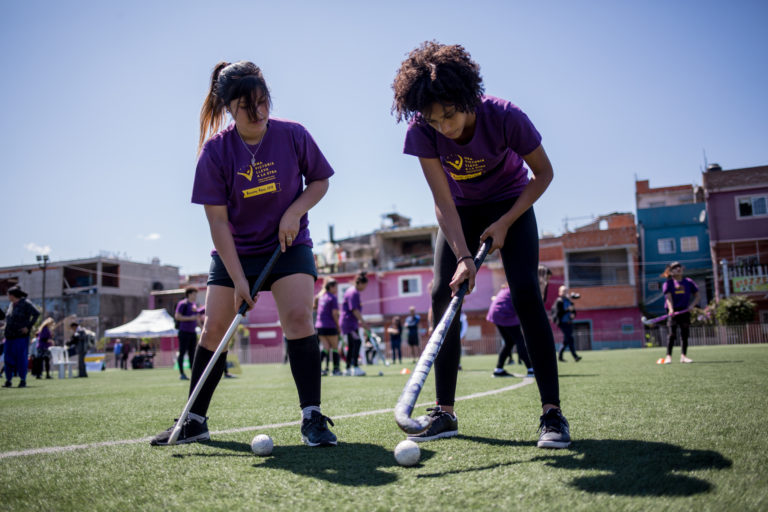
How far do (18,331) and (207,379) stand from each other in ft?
38.4

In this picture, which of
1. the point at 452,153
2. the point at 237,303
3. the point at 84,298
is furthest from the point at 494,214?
the point at 84,298

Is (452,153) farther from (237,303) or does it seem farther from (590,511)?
(590,511)

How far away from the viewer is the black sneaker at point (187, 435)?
3.47m

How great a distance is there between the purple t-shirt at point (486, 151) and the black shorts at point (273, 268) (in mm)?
934

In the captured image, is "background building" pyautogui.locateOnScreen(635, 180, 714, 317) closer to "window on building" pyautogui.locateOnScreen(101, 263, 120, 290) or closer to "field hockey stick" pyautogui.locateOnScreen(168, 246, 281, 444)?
"field hockey stick" pyautogui.locateOnScreen(168, 246, 281, 444)

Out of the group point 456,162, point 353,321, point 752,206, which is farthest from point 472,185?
point 752,206

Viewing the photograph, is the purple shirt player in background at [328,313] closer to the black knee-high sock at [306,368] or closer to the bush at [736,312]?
the black knee-high sock at [306,368]

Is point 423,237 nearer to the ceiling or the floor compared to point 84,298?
nearer to the ceiling

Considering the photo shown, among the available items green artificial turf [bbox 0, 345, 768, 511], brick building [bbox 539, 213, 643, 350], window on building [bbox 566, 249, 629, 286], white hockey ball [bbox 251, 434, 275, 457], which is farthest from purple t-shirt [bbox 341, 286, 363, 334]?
window on building [bbox 566, 249, 629, 286]

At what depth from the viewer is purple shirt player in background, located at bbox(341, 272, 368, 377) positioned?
13713mm

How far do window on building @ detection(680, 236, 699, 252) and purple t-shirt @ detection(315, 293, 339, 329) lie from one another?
41611 millimetres

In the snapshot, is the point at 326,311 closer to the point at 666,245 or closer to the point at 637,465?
the point at 637,465

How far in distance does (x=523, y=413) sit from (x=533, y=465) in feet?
6.31

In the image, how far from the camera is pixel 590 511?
1.81 meters
